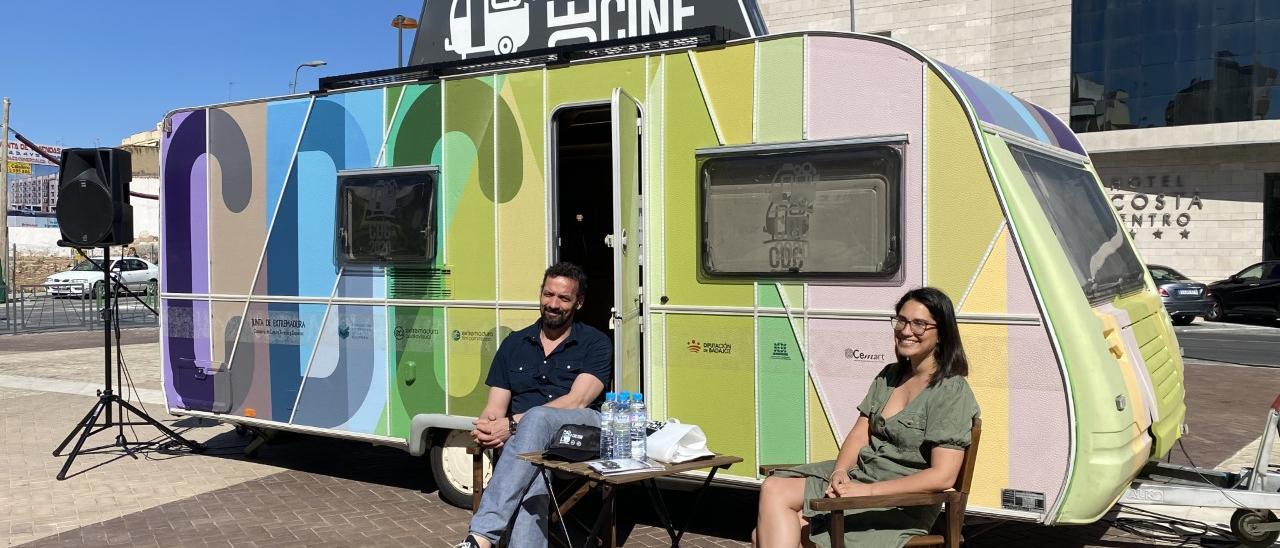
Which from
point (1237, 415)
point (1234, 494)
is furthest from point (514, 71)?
point (1237, 415)

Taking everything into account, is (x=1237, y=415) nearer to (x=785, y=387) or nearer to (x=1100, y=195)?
(x=1100, y=195)

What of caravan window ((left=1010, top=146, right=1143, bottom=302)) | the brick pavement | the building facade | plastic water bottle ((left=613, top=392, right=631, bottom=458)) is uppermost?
the building facade

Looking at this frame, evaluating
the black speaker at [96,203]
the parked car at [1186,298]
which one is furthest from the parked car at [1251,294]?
the black speaker at [96,203]

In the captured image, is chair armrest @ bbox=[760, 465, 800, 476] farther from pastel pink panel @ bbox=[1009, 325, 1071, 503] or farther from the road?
the road

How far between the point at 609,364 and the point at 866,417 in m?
1.47

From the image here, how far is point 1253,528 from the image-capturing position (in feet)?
16.3

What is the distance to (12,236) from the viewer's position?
163 feet

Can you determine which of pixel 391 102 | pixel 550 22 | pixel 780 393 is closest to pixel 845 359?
pixel 780 393

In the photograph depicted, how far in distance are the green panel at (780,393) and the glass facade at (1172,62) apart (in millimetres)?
27829

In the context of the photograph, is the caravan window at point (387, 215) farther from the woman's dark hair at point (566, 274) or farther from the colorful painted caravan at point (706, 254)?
the woman's dark hair at point (566, 274)

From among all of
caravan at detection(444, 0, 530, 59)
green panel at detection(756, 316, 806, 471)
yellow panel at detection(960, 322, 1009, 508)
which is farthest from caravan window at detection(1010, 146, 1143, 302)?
caravan at detection(444, 0, 530, 59)

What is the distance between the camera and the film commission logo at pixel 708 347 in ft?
17.0

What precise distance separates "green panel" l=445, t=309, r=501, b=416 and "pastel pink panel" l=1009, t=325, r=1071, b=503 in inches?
112

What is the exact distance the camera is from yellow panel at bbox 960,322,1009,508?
176 inches
